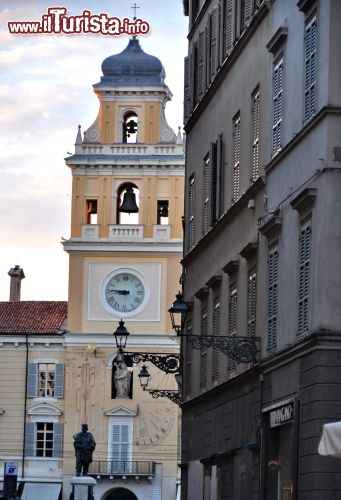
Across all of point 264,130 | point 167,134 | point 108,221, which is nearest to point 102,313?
point 108,221

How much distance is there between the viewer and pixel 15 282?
88625 millimetres

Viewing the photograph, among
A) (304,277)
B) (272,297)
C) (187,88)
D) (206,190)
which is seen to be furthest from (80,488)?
(304,277)

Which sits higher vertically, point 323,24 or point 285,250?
point 323,24

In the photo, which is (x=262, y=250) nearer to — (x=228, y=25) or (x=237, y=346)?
(x=237, y=346)

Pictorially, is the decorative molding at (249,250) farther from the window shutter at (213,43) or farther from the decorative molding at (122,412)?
the decorative molding at (122,412)

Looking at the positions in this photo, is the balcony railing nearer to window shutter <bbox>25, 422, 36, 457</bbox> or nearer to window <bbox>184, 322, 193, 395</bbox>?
window shutter <bbox>25, 422, 36, 457</bbox>

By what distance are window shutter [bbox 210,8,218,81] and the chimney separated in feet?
188

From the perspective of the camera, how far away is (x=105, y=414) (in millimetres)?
74062

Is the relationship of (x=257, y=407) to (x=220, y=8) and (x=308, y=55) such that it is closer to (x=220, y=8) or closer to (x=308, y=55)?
(x=308, y=55)

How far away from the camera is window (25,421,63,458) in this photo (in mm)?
74562

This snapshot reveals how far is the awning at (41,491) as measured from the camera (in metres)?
73.7

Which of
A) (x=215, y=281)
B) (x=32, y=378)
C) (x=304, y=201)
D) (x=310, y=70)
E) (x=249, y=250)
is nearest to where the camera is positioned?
(x=304, y=201)

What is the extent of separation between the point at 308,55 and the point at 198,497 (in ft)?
40.2

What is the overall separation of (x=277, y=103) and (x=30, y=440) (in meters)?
53.1
